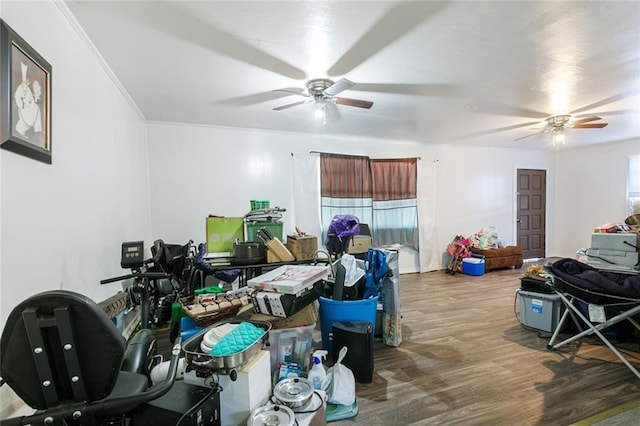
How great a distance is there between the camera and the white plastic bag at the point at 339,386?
1882 millimetres

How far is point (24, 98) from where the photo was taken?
136 centimetres

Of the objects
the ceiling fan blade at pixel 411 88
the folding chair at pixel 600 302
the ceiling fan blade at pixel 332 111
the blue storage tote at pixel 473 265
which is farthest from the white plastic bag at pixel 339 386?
the blue storage tote at pixel 473 265

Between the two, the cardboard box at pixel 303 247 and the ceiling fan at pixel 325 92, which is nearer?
the ceiling fan at pixel 325 92

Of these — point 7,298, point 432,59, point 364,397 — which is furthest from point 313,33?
point 364,397

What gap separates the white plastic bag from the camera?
188 cm

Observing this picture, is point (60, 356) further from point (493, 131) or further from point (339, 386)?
point (493, 131)

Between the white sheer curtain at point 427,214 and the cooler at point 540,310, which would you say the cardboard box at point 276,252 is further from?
the white sheer curtain at point 427,214

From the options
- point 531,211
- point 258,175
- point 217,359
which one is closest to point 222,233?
point 258,175

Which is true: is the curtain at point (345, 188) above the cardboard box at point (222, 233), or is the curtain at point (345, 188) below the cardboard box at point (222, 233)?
above

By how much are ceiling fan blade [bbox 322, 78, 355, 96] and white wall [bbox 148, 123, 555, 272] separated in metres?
2.20

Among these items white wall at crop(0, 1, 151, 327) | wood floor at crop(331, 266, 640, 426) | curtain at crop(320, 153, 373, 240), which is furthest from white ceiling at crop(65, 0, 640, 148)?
wood floor at crop(331, 266, 640, 426)

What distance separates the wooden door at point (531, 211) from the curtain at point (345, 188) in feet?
12.9

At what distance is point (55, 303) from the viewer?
2.42ft

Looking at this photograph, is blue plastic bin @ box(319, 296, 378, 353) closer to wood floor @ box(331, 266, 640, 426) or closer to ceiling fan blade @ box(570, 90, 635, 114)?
wood floor @ box(331, 266, 640, 426)
